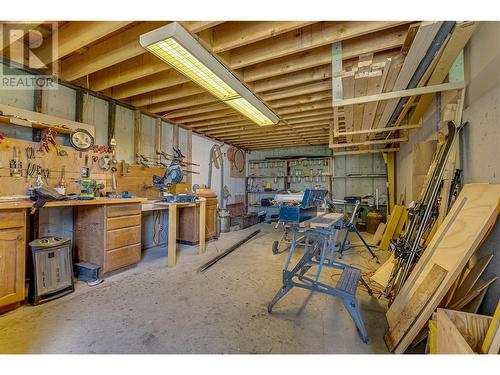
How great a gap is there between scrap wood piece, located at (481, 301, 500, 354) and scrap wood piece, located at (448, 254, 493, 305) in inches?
16.5

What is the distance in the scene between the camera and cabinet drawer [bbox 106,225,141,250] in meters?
2.57

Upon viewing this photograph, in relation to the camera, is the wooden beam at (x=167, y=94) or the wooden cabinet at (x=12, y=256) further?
the wooden beam at (x=167, y=94)

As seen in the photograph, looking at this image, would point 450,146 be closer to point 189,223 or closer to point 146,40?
point 146,40

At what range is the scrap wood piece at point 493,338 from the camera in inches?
38.6

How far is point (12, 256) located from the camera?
183 centimetres

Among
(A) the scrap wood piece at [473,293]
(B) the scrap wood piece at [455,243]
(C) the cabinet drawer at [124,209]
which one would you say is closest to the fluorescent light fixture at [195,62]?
(C) the cabinet drawer at [124,209]

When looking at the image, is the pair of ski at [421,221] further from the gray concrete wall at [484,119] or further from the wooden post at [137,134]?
the wooden post at [137,134]

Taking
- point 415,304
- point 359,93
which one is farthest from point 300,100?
point 415,304

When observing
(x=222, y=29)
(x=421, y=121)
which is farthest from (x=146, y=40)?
(x=421, y=121)

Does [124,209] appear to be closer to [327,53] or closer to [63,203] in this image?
[63,203]

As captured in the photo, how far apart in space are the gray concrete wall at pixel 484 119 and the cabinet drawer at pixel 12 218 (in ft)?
11.8

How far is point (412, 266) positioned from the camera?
2.03 meters

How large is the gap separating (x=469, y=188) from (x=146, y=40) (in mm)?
2795

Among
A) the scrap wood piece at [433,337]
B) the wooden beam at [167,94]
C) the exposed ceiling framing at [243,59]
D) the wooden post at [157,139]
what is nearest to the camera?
the scrap wood piece at [433,337]
